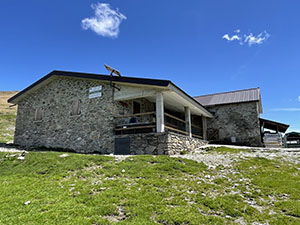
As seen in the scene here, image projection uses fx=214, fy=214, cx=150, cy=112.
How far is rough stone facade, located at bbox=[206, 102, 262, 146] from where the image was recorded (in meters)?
18.2

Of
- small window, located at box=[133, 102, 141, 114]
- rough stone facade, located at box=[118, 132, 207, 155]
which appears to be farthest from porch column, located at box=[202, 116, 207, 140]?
rough stone facade, located at box=[118, 132, 207, 155]

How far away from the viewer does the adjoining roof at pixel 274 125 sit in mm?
19638

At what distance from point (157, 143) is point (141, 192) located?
5320 millimetres

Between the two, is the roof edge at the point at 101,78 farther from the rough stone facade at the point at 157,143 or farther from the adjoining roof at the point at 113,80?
the rough stone facade at the point at 157,143

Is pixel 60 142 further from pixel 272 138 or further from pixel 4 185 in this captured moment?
pixel 272 138

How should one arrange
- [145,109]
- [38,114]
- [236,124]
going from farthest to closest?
[236,124]
[38,114]
[145,109]

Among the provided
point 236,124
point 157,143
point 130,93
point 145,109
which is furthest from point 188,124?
point 236,124

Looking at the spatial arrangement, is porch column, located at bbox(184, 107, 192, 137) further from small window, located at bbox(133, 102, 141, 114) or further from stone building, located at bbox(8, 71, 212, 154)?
small window, located at bbox(133, 102, 141, 114)

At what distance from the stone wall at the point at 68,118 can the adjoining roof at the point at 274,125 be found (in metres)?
13.8

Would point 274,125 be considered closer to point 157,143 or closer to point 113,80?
point 157,143

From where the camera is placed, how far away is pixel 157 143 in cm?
1042

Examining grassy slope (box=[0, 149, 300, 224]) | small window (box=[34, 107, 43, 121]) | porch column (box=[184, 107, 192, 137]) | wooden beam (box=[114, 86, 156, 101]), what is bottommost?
grassy slope (box=[0, 149, 300, 224])

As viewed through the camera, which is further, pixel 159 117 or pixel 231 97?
pixel 231 97

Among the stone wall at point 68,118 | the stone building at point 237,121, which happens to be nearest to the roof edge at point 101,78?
the stone wall at point 68,118
